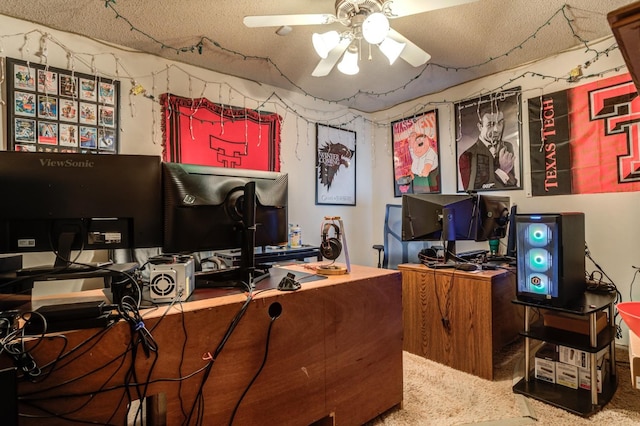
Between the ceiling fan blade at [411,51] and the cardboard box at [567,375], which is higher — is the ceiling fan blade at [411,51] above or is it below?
above

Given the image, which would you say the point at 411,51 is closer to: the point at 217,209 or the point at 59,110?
the point at 217,209

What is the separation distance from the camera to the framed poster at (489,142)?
10.5ft

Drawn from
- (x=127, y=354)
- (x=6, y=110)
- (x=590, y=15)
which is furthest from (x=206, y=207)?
(x=590, y=15)

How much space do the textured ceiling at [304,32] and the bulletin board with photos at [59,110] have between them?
362 mm

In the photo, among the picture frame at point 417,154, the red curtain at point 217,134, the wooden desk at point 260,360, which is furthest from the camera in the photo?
the picture frame at point 417,154

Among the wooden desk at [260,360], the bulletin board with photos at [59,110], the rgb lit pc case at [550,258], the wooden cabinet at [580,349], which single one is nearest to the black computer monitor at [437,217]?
the rgb lit pc case at [550,258]

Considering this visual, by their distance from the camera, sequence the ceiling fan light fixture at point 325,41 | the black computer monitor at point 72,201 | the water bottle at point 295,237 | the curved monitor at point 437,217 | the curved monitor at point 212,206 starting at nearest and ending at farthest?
the black computer monitor at point 72,201
the curved monitor at point 212,206
the ceiling fan light fixture at point 325,41
the curved monitor at point 437,217
the water bottle at point 295,237

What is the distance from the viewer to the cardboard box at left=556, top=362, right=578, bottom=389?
6.31 ft

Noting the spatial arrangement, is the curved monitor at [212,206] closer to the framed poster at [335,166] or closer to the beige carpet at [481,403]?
the beige carpet at [481,403]

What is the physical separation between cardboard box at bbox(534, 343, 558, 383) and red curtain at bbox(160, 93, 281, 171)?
279cm

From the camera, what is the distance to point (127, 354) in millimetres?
980

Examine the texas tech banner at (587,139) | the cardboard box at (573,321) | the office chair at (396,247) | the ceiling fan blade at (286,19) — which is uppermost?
the ceiling fan blade at (286,19)

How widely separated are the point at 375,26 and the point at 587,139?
7.19 feet

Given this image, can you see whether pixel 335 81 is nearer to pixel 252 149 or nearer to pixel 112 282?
pixel 252 149
